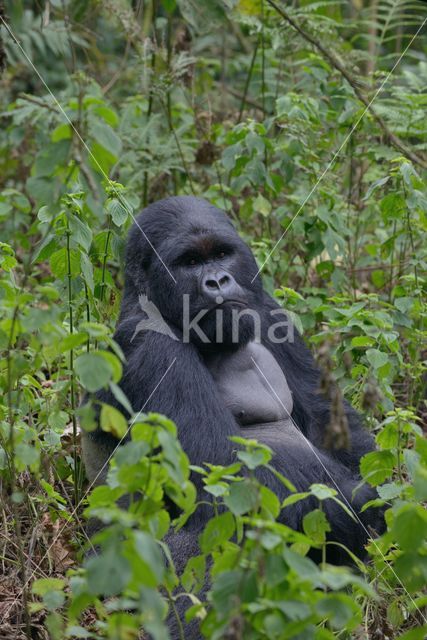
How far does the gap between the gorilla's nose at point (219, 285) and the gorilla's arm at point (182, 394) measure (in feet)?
0.73

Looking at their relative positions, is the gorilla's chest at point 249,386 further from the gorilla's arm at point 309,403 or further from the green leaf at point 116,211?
the green leaf at point 116,211

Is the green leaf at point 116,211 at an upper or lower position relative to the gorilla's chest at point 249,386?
upper

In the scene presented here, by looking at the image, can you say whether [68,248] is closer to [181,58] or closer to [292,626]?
[292,626]

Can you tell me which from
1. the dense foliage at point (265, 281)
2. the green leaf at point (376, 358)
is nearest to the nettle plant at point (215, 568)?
the dense foliage at point (265, 281)

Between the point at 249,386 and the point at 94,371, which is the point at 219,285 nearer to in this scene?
the point at 249,386

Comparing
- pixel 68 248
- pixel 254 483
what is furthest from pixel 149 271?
pixel 254 483

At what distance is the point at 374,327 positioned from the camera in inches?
156

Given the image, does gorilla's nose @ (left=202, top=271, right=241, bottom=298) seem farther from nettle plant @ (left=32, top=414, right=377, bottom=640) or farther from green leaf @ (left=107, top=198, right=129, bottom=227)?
nettle plant @ (left=32, top=414, right=377, bottom=640)

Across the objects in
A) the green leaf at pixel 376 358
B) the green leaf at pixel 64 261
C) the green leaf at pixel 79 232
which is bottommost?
the green leaf at pixel 376 358

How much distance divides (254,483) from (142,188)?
3841 millimetres

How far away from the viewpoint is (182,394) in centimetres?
338

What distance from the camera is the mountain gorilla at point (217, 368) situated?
337cm

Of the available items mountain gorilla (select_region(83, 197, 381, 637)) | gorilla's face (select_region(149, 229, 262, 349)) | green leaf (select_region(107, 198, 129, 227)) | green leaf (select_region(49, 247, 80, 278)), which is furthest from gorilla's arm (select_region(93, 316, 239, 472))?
green leaf (select_region(107, 198, 129, 227))

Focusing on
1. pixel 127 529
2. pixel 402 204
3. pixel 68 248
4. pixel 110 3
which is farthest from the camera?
pixel 110 3
